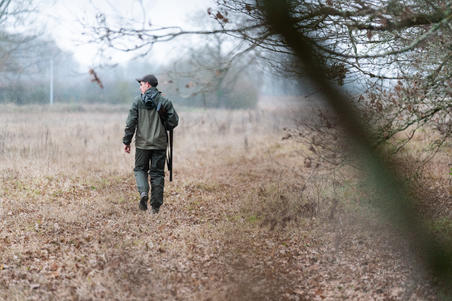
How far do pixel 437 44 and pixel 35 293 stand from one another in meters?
5.66

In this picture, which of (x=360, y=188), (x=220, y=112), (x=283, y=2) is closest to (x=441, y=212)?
(x=360, y=188)

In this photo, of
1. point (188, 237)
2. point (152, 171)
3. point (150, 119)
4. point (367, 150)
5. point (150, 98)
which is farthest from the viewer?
point (152, 171)

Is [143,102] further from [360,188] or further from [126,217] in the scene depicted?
[360,188]

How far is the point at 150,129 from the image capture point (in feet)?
23.1

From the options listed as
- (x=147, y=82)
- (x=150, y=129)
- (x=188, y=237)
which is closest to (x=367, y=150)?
(x=188, y=237)

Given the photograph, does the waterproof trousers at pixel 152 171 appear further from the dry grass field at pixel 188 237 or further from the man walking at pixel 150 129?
the dry grass field at pixel 188 237

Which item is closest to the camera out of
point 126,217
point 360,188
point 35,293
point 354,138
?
point 35,293

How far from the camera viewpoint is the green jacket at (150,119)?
23.1ft

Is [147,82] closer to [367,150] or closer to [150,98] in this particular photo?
[150,98]

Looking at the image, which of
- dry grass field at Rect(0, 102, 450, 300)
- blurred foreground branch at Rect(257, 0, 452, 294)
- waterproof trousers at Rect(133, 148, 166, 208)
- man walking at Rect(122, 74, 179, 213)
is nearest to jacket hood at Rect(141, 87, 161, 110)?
man walking at Rect(122, 74, 179, 213)

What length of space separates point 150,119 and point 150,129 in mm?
173

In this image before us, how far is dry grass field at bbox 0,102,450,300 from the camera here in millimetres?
4539

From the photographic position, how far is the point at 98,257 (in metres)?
5.13

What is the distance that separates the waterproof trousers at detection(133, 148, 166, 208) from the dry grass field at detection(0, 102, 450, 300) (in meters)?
0.38
